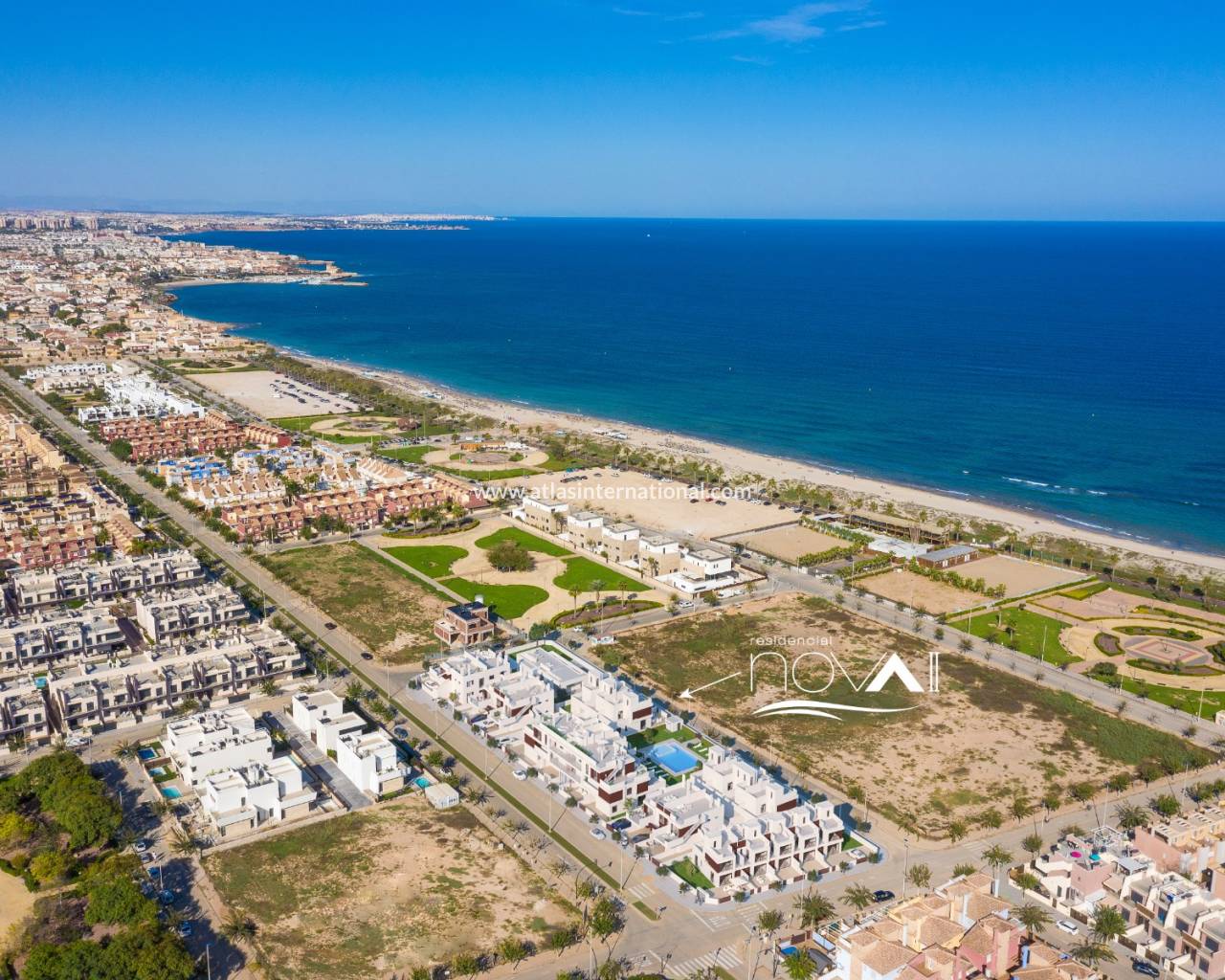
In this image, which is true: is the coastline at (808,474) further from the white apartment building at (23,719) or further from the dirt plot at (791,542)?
the white apartment building at (23,719)

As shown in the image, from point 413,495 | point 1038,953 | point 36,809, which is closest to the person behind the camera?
point 1038,953

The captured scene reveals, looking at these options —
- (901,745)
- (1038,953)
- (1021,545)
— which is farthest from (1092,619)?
(1038,953)

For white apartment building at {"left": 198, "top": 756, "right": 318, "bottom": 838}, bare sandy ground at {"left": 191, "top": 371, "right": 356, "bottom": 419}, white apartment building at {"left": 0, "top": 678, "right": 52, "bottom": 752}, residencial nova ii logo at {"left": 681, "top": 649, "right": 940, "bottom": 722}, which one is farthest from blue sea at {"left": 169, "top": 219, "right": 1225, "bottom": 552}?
white apartment building at {"left": 0, "top": 678, "right": 52, "bottom": 752}

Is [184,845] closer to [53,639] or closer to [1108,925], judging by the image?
[53,639]

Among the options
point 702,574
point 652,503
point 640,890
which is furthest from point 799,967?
point 652,503

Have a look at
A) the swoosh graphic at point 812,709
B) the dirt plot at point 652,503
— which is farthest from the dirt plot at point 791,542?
the swoosh graphic at point 812,709

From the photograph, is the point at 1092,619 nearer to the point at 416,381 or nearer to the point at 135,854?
the point at 135,854
